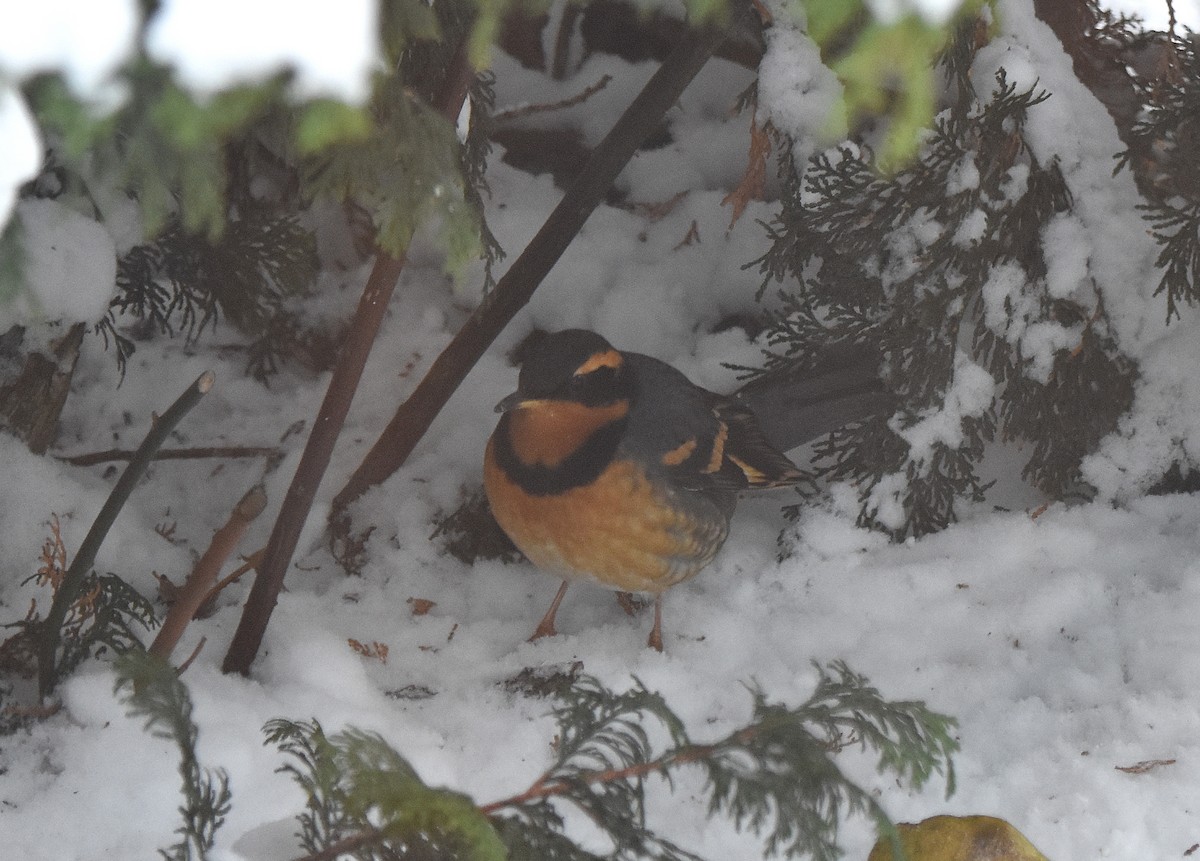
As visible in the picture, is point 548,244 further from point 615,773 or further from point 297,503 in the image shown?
point 615,773

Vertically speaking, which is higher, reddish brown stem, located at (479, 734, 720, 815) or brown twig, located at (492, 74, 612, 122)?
brown twig, located at (492, 74, 612, 122)

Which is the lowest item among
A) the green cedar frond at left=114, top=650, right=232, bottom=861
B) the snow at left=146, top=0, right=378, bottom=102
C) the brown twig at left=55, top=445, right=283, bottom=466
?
the green cedar frond at left=114, top=650, right=232, bottom=861

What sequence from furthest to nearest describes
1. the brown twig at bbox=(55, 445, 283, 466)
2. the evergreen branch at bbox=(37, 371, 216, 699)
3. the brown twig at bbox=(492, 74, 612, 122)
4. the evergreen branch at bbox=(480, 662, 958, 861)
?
the brown twig at bbox=(492, 74, 612, 122)
the brown twig at bbox=(55, 445, 283, 466)
the evergreen branch at bbox=(37, 371, 216, 699)
the evergreen branch at bbox=(480, 662, 958, 861)

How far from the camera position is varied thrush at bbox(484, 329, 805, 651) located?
2.53 m

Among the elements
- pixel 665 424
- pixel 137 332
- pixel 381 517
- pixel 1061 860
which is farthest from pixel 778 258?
pixel 137 332

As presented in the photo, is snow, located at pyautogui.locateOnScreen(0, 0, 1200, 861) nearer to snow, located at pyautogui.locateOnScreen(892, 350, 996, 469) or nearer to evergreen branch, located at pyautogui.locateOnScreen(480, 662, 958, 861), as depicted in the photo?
snow, located at pyautogui.locateOnScreen(892, 350, 996, 469)

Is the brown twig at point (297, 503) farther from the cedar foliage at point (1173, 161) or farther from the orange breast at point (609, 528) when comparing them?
the cedar foliage at point (1173, 161)

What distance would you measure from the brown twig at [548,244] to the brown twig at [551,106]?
0.96m

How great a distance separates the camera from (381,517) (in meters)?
2.87

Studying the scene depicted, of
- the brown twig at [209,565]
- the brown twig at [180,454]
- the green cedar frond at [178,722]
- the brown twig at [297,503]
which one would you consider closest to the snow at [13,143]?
the green cedar frond at [178,722]

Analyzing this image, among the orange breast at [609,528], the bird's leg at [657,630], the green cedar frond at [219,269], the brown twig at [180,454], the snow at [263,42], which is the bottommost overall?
the bird's leg at [657,630]

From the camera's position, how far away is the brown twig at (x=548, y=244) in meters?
2.38

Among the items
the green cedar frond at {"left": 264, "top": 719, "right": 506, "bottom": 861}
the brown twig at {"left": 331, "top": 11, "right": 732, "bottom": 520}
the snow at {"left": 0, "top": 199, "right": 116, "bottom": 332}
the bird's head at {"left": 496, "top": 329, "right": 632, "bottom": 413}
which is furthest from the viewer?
the bird's head at {"left": 496, "top": 329, "right": 632, "bottom": 413}

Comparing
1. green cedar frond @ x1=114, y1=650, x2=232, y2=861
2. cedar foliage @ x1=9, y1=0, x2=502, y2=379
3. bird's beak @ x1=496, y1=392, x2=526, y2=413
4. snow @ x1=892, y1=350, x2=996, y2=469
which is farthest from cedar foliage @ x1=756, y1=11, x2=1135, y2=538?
green cedar frond @ x1=114, y1=650, x2=232, y2=861
